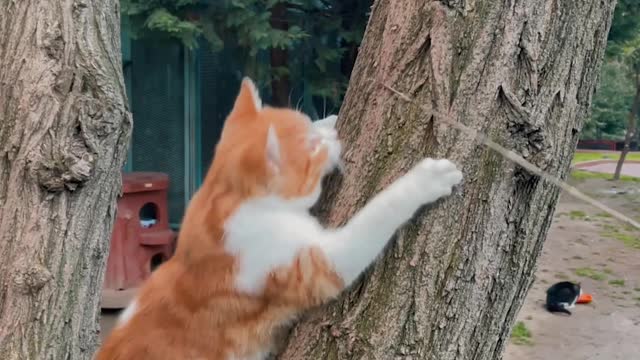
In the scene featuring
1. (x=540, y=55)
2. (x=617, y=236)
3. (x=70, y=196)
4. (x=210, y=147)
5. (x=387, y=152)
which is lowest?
(x=617, y=236)

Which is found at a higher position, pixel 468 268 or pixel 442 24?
pixel 442 24

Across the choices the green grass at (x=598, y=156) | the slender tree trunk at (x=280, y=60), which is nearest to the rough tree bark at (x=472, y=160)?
the slender tree trunk at (x=280, y=60)

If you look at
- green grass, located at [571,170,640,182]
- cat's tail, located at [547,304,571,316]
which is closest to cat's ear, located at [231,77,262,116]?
cat's tail, located at [547,304,571,316]

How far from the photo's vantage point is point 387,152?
1.37 metres

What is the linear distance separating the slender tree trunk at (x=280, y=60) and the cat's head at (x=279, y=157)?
16.3 ft

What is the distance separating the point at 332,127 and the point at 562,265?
6827 mm

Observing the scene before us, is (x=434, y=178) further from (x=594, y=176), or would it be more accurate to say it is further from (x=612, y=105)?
(x=612, y=105)

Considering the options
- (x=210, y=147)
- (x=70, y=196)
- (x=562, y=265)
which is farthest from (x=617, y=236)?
(x=70, y=196)

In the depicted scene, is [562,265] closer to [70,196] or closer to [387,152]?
[70,196]

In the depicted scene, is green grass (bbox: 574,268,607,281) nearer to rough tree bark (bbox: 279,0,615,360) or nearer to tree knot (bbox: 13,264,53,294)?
tree knot (bbox: 13,264,53,294)

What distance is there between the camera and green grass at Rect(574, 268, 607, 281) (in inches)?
296

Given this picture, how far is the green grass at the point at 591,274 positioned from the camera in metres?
7.51

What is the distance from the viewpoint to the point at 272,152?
5.28ft

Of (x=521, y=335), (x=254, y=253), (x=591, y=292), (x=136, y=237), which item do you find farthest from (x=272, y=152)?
(x=591, y=292)
